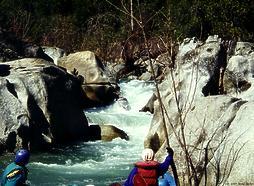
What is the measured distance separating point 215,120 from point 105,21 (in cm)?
2028

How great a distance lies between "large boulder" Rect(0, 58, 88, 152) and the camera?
11859mm

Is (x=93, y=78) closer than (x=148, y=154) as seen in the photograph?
No

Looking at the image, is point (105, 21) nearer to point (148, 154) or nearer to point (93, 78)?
point (93, 78)

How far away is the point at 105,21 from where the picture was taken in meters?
28.1

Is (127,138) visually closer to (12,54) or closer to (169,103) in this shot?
(169,103)

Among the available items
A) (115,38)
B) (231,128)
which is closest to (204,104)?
(231,128)

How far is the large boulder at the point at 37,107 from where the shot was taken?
1186cm

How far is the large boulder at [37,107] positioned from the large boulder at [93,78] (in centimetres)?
259

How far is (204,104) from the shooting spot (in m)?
8.95

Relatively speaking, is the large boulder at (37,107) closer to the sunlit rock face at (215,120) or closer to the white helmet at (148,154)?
the sunlit rock face at (215,120)

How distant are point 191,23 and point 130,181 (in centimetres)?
1370

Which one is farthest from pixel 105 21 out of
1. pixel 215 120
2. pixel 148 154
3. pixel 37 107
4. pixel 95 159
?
pixel 148 154

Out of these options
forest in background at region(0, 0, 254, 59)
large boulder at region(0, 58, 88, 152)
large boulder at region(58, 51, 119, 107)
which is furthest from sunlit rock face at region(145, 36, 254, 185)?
large boulder at region(58, 51, 119, 107)

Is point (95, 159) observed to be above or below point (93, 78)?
below
